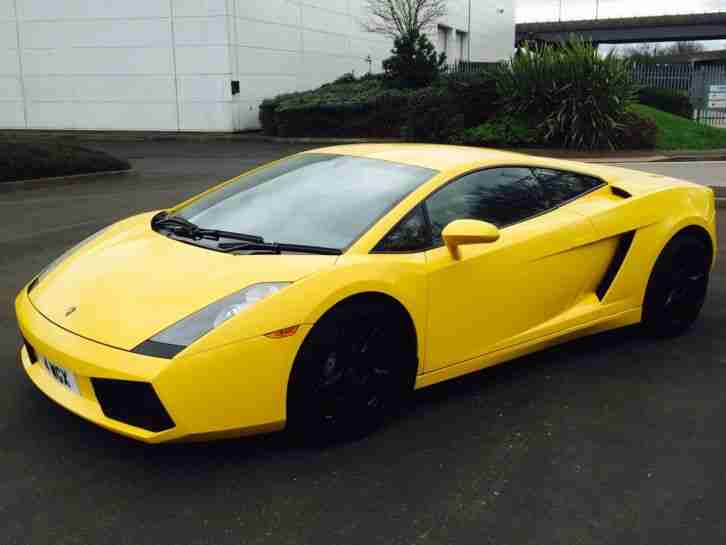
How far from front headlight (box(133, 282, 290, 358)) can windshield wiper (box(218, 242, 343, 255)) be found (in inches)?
12.7

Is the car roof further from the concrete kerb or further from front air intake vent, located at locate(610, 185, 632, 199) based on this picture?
the concrete kerb

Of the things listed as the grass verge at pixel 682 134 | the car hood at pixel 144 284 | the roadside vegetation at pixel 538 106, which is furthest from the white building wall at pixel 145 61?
the car hood at pixel 144 284

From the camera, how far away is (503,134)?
18078mm

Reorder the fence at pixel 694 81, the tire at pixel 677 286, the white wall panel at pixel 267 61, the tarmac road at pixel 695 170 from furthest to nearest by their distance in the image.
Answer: the fence at pixel 694 81 < the white wall panel at pixel 267 61 < the tarmac road at pixel 695 170 < the tire at pixel 677 286

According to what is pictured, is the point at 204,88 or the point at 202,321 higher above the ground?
the point at 204,88

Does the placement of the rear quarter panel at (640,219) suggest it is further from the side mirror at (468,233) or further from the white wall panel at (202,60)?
the white wall panel at (202,60)

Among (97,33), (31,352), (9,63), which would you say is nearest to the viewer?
(31,352)

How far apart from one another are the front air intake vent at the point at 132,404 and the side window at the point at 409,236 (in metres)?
1.21

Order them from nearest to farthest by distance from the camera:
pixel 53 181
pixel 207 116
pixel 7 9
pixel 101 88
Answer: pixel 53 181, pixel 207 116, pixel 101 88, pixel 7 9

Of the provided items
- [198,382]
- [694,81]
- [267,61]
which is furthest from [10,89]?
[198,382]

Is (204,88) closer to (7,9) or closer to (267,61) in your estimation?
(267,61)

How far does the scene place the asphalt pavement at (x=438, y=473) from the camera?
2.91 meters

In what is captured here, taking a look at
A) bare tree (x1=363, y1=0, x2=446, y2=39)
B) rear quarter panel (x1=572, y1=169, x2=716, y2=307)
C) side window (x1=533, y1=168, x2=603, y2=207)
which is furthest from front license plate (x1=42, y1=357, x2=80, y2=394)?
bare tree (x1=363, y1=0, x2=446, y2=39)

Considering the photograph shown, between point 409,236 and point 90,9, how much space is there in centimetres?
2508
